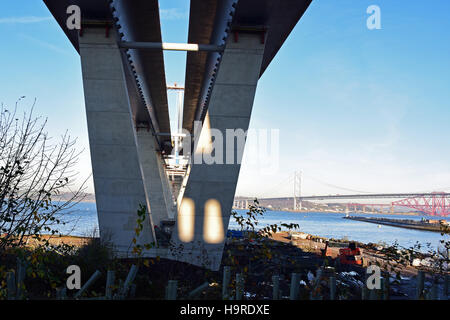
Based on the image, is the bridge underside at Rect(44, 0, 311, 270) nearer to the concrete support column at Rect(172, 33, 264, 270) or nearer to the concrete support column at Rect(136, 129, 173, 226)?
the concrete support column at Rect(172, 33, 264, 270)

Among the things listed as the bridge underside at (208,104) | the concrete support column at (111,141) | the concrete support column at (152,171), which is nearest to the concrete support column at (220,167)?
the bridge underside at (208,104)

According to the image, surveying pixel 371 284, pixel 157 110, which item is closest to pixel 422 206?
pixel 157 110

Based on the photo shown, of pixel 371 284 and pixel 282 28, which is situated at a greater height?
pixel 282 28

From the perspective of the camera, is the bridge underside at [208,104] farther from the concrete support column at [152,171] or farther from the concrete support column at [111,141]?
the concrete support column at [152,171]

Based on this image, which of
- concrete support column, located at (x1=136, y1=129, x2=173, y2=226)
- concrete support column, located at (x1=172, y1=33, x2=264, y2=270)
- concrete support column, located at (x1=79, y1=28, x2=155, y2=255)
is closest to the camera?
concrete support column, located at (x1=172, y1=33, x2=264, y2=270)

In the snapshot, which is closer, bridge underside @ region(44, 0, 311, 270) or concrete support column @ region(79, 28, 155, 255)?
bridge underside @ region(44, 0, 311, 270)

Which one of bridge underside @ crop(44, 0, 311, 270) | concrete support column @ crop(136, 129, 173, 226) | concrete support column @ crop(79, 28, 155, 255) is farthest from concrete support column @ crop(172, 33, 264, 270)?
concrete support column @ crop(136, 129, 173, 226)
